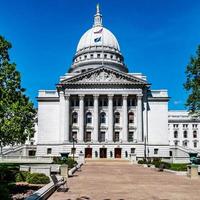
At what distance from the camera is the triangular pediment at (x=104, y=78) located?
92.6 metres

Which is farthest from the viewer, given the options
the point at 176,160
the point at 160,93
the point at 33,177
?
the point at 160,93

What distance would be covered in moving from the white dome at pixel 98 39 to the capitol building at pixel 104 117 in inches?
1124

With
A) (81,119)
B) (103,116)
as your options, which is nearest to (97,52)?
(103,116)

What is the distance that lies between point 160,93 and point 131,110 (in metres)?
10.5

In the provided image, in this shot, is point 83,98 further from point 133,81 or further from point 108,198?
point 108,198

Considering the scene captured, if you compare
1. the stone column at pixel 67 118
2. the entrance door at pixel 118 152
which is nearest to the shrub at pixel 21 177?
the stone column at pixel 67 118

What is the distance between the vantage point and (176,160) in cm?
7088

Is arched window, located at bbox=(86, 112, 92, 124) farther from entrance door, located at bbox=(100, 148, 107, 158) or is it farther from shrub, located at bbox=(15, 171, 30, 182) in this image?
shrub, located at bbox=(15, 171, 30, 182)

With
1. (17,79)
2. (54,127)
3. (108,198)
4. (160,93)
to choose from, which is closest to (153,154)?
(160,93)

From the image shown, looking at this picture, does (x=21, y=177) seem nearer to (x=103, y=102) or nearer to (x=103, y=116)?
(x=103, y=116)

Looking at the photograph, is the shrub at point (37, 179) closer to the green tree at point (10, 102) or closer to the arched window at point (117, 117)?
the green tree at point (10, 102)

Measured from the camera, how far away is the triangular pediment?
92.6 m

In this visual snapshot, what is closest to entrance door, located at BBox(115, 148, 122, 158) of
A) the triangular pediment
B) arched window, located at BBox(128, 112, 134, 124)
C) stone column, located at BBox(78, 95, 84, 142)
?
arched window, located at BBox(128, 112, 134, 124)

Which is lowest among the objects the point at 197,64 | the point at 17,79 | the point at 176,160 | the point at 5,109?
the point at 176,160
